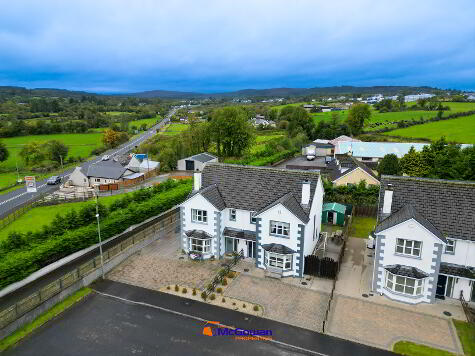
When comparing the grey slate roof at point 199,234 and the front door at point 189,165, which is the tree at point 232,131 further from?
the grey slate roof at point 199,234

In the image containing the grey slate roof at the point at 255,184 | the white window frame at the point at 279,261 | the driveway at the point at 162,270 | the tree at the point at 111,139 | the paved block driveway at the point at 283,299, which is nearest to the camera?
the paved block driveway at the point at 283,299

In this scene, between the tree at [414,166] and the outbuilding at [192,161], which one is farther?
the outbuilding at [192,161]

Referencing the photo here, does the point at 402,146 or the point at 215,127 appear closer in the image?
the point at 402,146

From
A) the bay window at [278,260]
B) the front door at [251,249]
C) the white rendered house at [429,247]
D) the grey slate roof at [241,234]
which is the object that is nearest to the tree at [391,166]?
the white rendered house at [429,247]

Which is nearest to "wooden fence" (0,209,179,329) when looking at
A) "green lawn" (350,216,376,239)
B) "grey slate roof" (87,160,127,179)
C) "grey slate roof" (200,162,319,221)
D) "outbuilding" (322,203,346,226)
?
"grey slate roof" (200,162,319,221)

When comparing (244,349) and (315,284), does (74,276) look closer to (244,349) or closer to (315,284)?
(244,349)

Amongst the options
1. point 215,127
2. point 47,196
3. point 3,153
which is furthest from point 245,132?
point 3,153

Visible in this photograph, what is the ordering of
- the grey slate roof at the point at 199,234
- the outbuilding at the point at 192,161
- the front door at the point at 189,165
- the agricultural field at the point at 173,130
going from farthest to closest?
the agricultural field at the point at 173,130
the front door at the point at 189,165
the outbuilding at the point at 192,161
the grey slate roof at the point at 199,234

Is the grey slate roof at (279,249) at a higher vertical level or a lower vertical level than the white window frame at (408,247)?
lower
